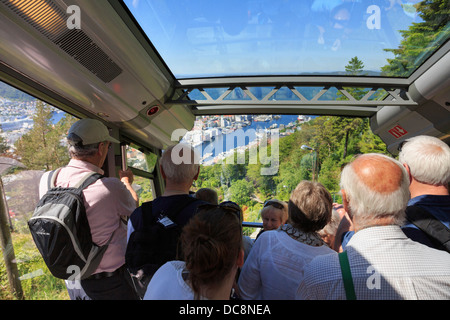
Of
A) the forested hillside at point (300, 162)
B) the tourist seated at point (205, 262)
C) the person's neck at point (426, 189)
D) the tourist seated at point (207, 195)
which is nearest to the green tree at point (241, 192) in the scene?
the forested hillside at point (300, 162)

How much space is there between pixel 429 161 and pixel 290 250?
90 centimetres

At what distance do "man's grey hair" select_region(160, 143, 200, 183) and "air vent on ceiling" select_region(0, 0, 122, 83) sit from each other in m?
1.13

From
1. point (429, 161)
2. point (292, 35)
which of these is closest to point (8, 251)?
point (429, 161)

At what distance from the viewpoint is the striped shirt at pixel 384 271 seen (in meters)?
0.85

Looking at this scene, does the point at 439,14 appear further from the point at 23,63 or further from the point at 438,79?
the point at 23,63

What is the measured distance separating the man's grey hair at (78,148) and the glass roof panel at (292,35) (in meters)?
1.45

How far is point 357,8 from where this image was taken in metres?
2.66

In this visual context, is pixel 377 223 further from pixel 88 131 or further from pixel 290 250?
pixel 88 131

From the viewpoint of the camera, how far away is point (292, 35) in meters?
2.92

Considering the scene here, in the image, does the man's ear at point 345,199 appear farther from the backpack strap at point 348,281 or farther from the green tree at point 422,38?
the green tree at point 422,38

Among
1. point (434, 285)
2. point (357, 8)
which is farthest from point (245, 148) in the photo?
point (434, 285)

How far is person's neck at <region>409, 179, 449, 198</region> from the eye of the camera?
1.29 m

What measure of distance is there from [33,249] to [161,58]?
7.93 feet

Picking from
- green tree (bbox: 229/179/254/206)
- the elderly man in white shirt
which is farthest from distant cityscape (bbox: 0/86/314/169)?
the elderly man in white shirt
